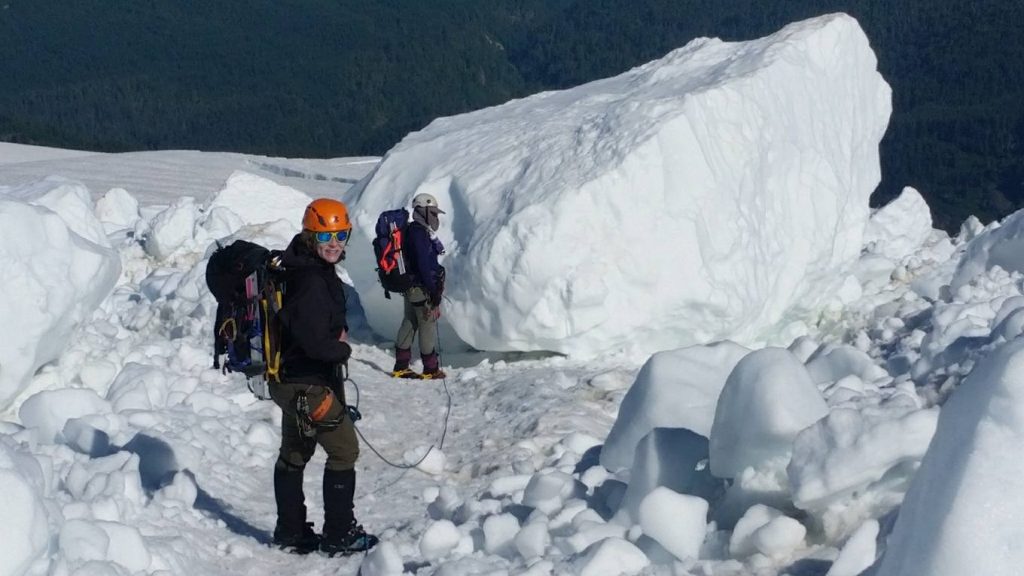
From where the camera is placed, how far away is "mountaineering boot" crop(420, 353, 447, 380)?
32.2 ft

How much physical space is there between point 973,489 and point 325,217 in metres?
2.93

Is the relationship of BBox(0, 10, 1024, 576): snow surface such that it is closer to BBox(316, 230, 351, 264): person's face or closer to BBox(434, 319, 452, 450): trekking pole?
BBox(434, 319, 452, 450): trekking pole

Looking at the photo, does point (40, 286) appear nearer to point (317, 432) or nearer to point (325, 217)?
point (317, 432)

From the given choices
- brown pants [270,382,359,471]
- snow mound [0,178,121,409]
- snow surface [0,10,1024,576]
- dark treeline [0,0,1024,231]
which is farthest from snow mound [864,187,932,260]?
dark treeline [0,0,1024,231]

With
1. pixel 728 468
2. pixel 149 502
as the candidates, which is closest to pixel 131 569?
pixel 149 502

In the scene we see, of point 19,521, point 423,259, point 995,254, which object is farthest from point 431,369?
point 19,521

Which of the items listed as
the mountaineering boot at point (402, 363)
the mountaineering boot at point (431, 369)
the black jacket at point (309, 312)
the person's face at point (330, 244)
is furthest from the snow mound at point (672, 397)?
the mountaineering boot at point (402, 363)

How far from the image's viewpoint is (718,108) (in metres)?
11.2

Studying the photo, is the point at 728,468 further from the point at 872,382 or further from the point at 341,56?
the point at 341,56

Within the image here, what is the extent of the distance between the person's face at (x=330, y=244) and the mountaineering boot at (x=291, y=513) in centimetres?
102

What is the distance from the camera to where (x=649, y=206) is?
10445 millimetres

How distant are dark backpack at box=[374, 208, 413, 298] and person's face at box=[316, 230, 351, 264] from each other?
4.16 m

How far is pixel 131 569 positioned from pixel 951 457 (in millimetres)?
3142

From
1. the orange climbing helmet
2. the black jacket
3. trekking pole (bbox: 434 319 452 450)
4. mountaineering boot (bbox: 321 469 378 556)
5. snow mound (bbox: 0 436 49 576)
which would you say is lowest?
trekking pole (bbox: 434 319 452 450)
